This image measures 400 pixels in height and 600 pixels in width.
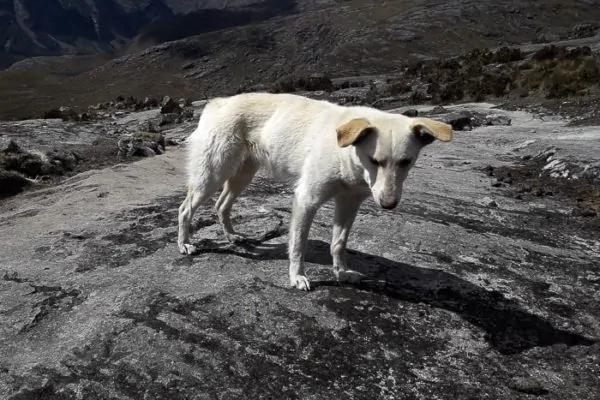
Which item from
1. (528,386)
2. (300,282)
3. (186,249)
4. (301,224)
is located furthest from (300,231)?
(528,386)

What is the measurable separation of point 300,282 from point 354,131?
2.00 metres

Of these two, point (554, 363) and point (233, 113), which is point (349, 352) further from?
→ point (233, 113)

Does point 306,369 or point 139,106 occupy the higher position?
point 306,369

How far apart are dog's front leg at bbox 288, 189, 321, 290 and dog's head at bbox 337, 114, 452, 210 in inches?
35.2

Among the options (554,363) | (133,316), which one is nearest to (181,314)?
(133,316)

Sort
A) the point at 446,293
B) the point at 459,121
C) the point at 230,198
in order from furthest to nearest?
→ the point at 459,121, the point at 230,198, the point at 446,293

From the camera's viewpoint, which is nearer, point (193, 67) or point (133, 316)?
point (133, 316)

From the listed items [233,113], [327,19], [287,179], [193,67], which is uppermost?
[233,113]

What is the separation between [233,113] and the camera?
7.40m

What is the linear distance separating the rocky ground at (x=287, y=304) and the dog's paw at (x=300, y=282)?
10cm

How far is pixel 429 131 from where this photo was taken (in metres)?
5.73

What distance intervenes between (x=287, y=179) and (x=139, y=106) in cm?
3430

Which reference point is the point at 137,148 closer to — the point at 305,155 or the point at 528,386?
the point at 305,155

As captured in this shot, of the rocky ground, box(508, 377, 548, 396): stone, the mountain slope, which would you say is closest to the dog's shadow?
the rocky ground
